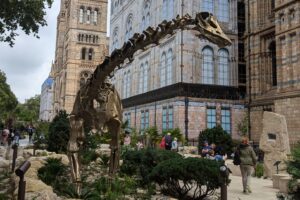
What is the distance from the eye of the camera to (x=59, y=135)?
17469 mm

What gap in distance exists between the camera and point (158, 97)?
101 ft

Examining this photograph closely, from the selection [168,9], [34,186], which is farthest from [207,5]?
[34,186]

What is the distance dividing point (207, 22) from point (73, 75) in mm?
68855

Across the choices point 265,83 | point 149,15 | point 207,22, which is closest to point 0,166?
point 207,22

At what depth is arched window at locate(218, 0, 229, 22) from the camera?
30484mm

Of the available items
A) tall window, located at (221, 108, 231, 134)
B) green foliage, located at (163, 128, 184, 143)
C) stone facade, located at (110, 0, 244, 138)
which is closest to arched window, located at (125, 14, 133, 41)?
stone facade, located at (110, 0, 244, 138)

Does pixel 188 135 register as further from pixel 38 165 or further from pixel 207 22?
pixel 207 22

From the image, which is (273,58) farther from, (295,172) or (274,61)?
(295,172)

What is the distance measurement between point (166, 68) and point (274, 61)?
8.58m

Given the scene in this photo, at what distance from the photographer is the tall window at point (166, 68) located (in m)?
29.9

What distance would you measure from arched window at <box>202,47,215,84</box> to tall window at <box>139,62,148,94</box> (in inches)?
291

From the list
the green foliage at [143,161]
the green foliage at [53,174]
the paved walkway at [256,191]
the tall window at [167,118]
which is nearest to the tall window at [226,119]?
the tall window at [167,118]

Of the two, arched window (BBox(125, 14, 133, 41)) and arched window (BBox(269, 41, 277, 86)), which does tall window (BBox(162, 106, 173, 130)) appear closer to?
arched window (BBox(269, 41, 277, 86))

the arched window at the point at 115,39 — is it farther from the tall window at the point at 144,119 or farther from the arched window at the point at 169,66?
the arched window at the point at 169,66
